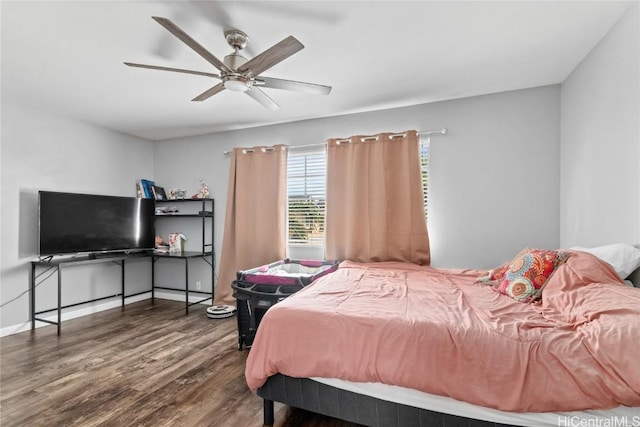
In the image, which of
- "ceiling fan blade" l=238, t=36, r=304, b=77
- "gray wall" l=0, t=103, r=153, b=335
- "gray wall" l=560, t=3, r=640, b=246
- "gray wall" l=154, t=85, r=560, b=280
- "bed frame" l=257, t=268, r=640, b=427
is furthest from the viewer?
"gray wall" l=0, t=103, r=153, b=335

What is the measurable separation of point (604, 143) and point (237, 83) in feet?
8.28

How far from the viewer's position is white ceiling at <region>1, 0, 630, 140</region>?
1761 mm

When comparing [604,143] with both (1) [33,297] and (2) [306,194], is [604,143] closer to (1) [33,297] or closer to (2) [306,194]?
(2) [306,194]

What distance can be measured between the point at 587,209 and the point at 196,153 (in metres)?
4.46

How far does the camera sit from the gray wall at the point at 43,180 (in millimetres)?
3113

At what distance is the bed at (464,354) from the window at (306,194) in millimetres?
1849

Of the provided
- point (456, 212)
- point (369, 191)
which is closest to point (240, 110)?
point (369, 191)

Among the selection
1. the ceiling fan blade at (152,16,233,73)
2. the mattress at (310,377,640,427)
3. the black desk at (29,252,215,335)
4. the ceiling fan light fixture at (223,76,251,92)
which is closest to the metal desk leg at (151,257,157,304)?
the black desk at (29,252,215,335)

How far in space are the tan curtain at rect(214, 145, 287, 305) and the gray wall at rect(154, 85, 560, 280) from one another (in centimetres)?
114

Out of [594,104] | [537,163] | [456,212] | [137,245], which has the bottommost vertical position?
[137,245]

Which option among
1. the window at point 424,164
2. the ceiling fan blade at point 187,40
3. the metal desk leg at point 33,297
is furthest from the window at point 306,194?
the metal desk leg at point 33,297

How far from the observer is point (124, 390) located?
6.77ft

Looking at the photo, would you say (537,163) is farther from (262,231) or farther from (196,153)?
(196,153)

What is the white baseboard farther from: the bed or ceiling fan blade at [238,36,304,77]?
ceiling fan blade at [238,36,304,77]
